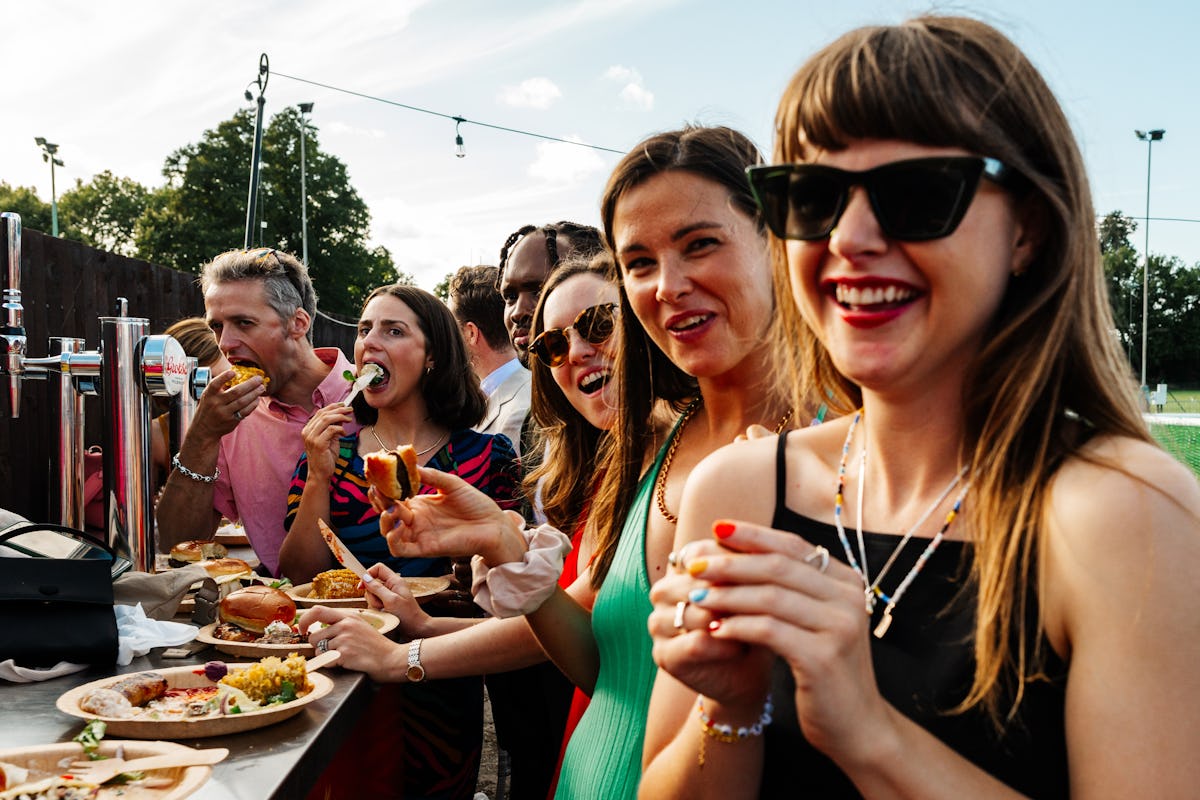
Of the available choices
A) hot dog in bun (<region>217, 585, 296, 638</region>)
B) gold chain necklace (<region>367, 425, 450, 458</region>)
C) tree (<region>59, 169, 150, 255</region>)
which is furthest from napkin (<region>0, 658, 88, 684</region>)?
tree (<region>59, 169, 150, 255</region>)

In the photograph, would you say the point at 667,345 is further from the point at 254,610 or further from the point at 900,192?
the point at 254,610

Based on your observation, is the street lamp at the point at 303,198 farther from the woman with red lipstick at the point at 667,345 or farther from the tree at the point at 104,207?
the woman with red lipstick at the point at 667,345

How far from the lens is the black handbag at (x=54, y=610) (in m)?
2.17

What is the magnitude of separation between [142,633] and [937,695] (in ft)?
6.94

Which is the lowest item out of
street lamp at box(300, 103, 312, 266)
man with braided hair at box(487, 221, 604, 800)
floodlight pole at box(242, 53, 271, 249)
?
man with braided hair at box(487, 221, 604, 800)

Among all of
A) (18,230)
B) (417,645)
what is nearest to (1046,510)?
(417,645)

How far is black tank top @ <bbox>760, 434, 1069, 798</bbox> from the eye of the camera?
1.13 meters

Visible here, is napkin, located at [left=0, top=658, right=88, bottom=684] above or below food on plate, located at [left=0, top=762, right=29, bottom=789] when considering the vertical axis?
below

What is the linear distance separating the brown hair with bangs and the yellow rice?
1.54 metres

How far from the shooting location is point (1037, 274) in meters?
1.21

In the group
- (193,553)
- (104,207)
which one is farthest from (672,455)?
(104,207)

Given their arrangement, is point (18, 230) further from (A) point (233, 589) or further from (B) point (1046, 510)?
(B) point (1046, 510)

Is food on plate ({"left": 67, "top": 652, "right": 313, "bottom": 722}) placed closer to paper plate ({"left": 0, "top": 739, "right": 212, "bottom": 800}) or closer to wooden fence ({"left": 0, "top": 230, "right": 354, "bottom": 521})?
paper plate ({"left": 0, "top": 739, "right": 212, "bottom": 800})

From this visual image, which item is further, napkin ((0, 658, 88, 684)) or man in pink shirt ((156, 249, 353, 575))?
man in pink shirt ((156, 249, 353, 575))
